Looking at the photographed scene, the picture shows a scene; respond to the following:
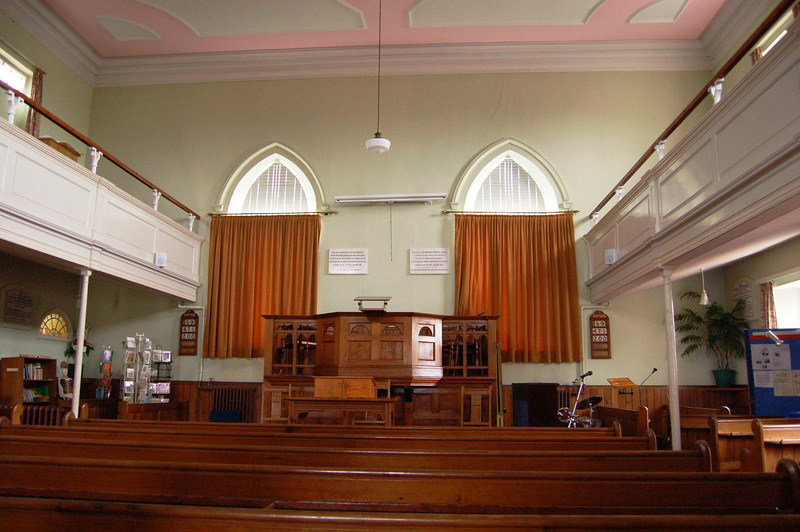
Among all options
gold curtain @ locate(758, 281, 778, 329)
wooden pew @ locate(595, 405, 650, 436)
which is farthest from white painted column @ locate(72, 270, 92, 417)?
gold curtain @ locate(758, 281, 778, 329)

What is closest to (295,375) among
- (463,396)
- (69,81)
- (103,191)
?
(463,396)

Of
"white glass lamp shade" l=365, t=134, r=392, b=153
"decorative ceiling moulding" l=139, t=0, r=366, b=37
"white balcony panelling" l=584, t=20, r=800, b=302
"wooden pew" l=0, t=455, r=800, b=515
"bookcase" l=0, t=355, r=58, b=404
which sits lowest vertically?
"wooden pew" l=0, t=455, r=800, b=515

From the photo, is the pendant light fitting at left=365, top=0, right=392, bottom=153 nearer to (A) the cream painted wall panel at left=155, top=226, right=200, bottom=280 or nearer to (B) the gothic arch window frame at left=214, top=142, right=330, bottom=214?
(B) the gothic arch window frame at left=214, top=142, right=330, bottom=214

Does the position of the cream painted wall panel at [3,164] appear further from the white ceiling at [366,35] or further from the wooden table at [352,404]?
the white ceiling at [366,35]

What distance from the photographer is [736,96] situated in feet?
19.8

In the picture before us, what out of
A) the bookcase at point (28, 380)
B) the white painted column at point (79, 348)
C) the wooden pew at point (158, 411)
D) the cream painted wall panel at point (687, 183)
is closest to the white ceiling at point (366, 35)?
the cream painted wall panel at point (687, 183)

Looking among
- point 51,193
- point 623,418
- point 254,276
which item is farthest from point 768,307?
point 51,193

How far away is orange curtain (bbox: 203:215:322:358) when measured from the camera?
11766 millimetres

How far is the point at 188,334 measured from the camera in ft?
39.2

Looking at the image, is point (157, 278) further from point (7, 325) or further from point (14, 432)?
point (14, 432)

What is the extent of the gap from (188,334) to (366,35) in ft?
22.8

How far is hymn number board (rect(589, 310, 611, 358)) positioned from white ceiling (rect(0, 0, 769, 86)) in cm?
515

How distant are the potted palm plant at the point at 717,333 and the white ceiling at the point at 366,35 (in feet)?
16.4

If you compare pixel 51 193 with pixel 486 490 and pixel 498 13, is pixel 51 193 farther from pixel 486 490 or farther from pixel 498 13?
pixel 498 13
